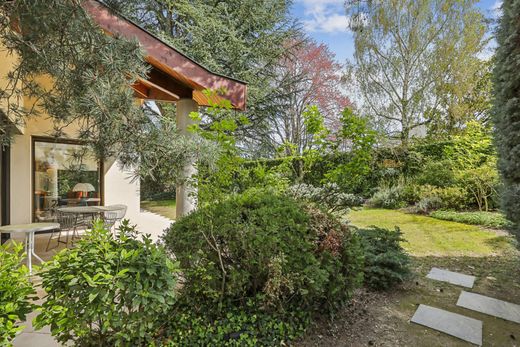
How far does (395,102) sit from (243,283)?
544 inches

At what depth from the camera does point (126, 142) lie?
1860mm

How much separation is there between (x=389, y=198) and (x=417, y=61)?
770 cm

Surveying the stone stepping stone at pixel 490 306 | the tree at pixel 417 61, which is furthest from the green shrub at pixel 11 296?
the tree at pixel 417 61

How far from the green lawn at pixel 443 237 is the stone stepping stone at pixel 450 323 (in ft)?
5.36

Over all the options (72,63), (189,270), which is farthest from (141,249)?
(72,63)

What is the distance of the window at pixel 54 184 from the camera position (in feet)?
22.0

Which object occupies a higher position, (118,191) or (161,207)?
(118,191)

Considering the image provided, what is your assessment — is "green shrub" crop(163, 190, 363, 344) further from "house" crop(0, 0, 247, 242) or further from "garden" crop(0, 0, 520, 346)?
"house" crop(0, 0, 247, 242)

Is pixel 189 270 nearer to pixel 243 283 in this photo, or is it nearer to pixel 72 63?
pixel 243 283

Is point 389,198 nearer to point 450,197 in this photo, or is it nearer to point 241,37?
point 450,197

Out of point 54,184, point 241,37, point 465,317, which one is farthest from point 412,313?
point 241,37

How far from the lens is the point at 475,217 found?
6293 mm

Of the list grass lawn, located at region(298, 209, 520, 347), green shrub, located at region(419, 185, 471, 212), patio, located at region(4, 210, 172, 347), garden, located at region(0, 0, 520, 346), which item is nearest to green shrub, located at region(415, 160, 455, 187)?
green shrub, located at region(419, 185, 471, 212)

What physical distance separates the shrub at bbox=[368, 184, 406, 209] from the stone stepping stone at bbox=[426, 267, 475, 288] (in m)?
5.02
